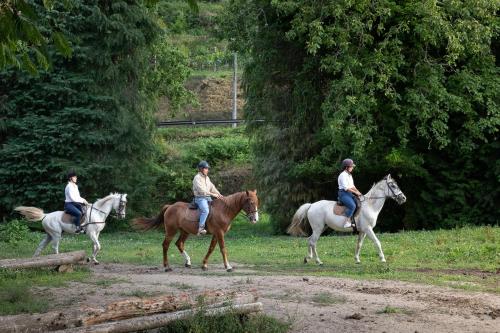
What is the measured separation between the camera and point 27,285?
51.0ft

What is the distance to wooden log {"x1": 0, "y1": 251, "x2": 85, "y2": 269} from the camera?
17281 millimetres

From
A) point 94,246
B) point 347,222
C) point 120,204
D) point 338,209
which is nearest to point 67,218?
point 94,246

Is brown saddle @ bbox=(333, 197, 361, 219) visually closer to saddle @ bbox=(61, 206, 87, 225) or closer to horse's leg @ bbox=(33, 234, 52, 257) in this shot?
saddle @ bbox=(61, 206, 87, 225)

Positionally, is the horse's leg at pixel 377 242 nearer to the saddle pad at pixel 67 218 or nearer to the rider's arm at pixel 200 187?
the rider's arm at pixel 200 187

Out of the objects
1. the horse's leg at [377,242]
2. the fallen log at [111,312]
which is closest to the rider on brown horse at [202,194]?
the horse's leg at [377,242]

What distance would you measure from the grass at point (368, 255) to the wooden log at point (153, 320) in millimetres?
6084

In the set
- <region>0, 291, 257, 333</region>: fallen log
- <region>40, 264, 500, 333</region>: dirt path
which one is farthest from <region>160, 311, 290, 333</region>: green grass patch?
<region>40, 264, 500, 333</region>: dirt path

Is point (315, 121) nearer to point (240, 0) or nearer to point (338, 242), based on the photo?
point (240, 0)

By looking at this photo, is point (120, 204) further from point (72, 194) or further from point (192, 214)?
point (192, 214)

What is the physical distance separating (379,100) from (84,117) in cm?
1440

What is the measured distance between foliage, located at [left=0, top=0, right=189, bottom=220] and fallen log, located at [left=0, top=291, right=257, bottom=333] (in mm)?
25594

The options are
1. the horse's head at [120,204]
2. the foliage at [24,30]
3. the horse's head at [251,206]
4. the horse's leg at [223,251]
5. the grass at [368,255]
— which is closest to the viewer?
the foliage at [24,30]

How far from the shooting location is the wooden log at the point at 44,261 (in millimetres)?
17281

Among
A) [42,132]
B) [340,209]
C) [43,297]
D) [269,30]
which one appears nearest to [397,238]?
[340,209]
